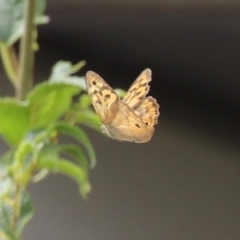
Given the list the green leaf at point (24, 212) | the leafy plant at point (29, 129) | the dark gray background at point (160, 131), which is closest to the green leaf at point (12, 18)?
the leafy plant at point (29, 129)

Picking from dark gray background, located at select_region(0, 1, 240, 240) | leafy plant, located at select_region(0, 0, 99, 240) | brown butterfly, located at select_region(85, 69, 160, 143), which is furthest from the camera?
dark gray background, located at select_region(0, 1, 240, 240)

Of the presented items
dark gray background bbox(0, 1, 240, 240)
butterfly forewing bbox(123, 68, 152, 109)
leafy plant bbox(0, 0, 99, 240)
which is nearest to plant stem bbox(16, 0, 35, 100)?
leafy plant bbox(0, 0, 99, 240)

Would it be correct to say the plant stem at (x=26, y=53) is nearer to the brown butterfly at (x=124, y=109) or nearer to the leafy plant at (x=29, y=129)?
the leafy plant at (x=29, y=129)

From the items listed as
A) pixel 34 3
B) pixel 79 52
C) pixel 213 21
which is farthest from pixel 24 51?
pixel 79 52

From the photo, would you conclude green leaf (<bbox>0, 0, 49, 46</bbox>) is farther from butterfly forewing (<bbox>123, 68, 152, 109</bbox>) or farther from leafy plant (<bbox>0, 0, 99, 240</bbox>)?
butterfly forewing (<bbox>123, 68, 152, 109</bbox>)

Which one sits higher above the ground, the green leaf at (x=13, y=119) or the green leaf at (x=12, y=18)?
the green leaf at (x=12, y=18)

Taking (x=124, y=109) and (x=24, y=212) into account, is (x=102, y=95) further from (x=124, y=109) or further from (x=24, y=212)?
(x=24, y=212)
